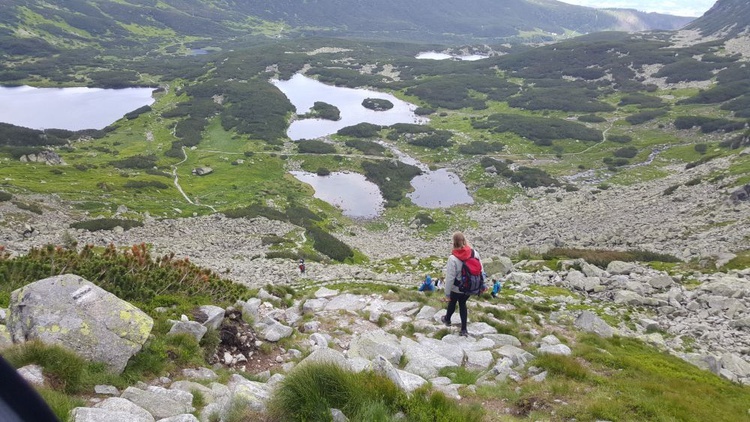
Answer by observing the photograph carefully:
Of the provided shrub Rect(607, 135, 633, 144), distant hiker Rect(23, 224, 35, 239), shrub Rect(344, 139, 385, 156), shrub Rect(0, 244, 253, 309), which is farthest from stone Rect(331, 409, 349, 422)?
shrub Rect(607, 135, 633, 144)

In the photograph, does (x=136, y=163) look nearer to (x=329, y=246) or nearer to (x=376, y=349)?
(x=329, y=246)

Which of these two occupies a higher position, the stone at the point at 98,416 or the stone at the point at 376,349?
the stone at the point at 98,416

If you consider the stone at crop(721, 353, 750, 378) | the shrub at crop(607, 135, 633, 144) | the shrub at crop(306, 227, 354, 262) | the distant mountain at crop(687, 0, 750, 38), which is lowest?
the shrub at crop(306, 227, 354, 262)

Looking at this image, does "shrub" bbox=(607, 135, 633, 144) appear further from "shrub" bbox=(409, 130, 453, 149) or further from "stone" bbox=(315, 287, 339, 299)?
"stone" bbox=(315, 287, 339, 299)

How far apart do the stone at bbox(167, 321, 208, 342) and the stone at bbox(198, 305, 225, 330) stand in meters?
0.47

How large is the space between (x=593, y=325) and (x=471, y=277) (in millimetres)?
6683

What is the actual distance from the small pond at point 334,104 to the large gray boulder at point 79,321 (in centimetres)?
8609

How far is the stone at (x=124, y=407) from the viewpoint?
613cm

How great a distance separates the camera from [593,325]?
1612 centimetres

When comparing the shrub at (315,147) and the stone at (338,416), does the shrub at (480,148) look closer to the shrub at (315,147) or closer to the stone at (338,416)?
the shrub at (315,147)

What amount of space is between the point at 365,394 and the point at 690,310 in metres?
18.9

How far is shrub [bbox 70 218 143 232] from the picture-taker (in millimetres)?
39156

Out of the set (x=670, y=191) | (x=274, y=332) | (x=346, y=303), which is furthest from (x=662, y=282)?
(x=670, y=191)

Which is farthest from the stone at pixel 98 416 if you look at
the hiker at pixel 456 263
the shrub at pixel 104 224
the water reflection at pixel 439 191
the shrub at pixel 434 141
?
the shrub at pixel 434 141
